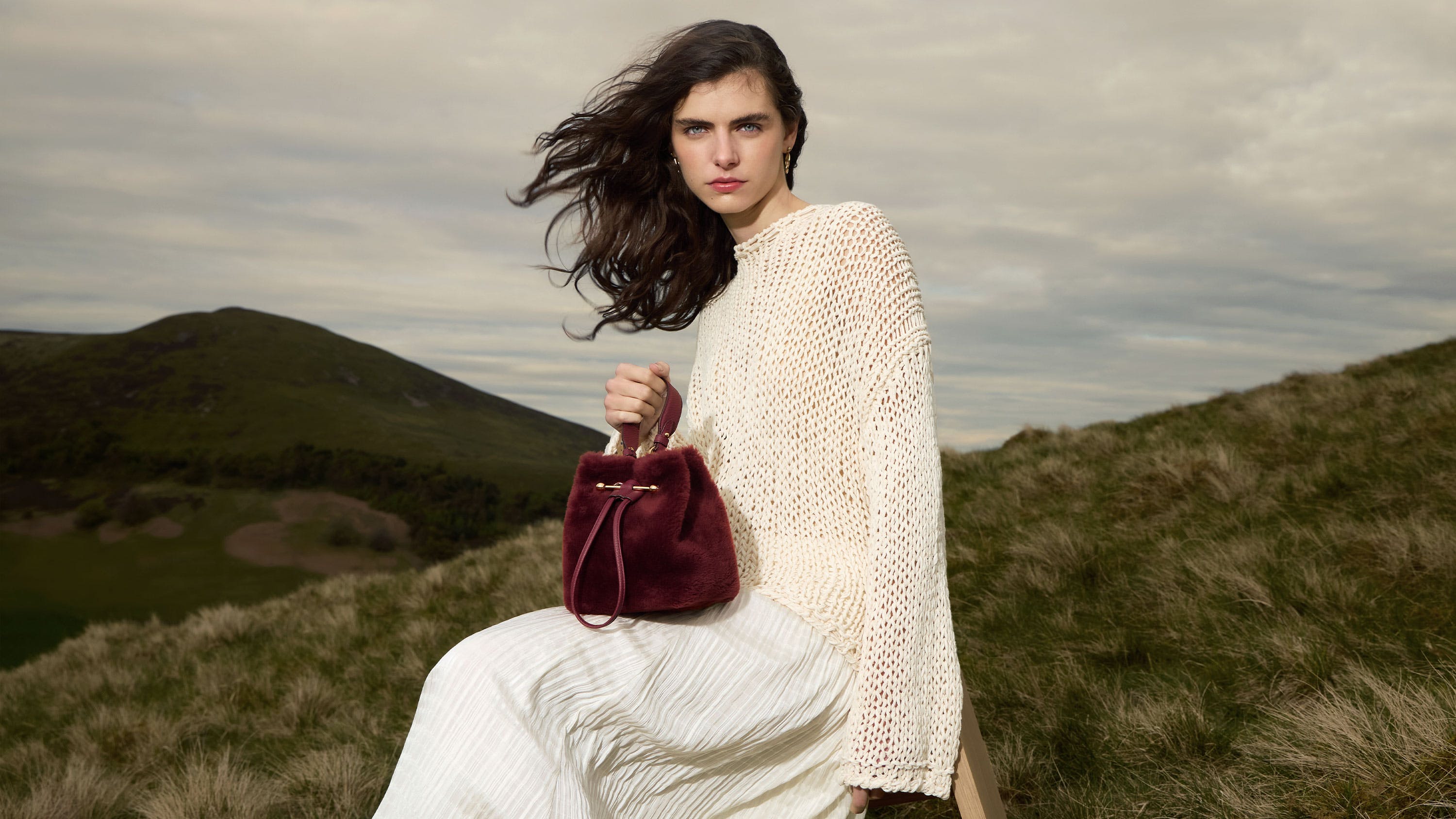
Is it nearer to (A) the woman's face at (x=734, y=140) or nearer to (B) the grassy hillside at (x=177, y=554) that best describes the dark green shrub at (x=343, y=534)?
(B) the grassy hillside at (x=177, y=554)

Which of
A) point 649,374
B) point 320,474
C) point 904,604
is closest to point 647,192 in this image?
point 649,374

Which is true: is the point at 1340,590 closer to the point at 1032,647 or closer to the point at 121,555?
the point at 1032,647

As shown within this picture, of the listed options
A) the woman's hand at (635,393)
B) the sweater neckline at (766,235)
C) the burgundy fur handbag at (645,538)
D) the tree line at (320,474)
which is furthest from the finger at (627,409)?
the tree line at (320,474)

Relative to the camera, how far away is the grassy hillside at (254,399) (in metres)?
29.6

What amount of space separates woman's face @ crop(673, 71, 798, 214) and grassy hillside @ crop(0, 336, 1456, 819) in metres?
2.04

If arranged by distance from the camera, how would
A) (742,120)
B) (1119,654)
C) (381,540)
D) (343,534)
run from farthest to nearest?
1. (343,534)
2. (381,540)
3. (1119,654)
4. (742,120)

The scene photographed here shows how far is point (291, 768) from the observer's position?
13.5 ft

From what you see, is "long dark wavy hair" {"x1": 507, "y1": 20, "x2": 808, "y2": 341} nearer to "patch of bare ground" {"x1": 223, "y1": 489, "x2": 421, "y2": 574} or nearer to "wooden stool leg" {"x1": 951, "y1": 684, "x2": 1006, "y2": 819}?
"wooden stool leg" {"x1": 951, "y1": 684, "x2": 1006, "y2": 819}

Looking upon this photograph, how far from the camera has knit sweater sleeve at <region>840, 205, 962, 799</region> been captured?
1.71 metres

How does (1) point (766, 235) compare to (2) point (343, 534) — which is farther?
(2) point (343, 534)

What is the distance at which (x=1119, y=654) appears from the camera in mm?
3771

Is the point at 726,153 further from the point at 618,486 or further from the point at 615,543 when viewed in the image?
the point at 615,543

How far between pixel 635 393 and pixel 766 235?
62 centimetres

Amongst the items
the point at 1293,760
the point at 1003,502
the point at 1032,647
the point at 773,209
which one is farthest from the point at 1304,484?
the point at 773,209
